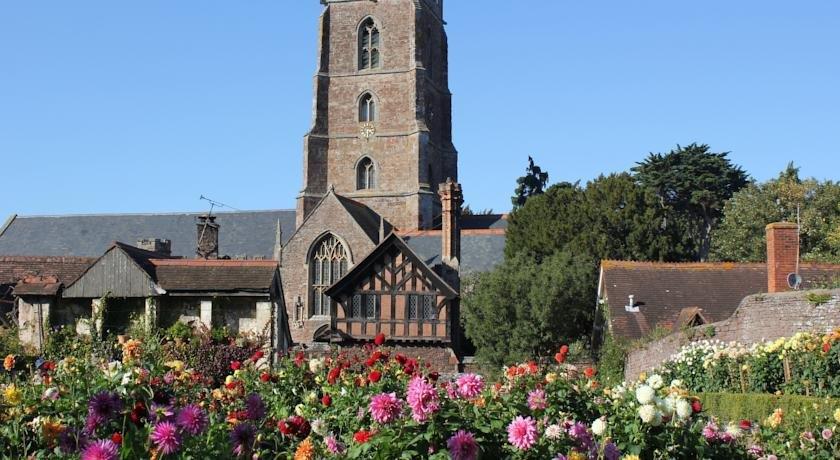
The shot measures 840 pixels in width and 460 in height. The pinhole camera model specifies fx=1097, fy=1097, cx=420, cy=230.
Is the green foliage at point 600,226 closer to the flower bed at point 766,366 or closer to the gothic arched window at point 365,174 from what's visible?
the gothic arched window at point 365,174

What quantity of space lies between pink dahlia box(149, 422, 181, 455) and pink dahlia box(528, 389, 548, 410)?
2498 millimetres

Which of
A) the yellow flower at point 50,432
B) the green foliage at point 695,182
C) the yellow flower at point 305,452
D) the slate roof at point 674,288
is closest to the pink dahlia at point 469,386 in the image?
the yellow flower at point 305,452

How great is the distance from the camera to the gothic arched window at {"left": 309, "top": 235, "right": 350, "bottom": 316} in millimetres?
43844

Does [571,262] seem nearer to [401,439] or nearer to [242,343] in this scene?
[242,343]

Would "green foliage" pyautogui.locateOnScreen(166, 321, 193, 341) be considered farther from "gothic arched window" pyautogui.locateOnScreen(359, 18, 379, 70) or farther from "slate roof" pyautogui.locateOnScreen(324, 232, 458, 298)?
"gothic arched window" pyautogui.locateOnScreen(359, 18, 379, 70)

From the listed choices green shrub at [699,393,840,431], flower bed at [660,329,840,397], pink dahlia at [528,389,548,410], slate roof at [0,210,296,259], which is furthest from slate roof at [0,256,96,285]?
pink dahlia at [528,389,548,410]

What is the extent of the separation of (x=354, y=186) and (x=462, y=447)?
150 feet

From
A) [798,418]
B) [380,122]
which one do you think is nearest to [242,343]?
[798,418]

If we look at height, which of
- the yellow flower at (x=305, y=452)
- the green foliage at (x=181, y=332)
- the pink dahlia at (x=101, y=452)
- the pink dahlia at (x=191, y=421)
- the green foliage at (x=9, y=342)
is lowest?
the green foliage at (x=9, y=342)

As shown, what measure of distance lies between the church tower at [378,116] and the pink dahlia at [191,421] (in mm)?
43423

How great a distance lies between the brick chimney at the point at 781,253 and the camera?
22.7 m

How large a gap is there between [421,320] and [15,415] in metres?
27.0

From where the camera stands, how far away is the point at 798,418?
868 centimetres

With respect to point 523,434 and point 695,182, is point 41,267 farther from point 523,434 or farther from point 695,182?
point 695,182
